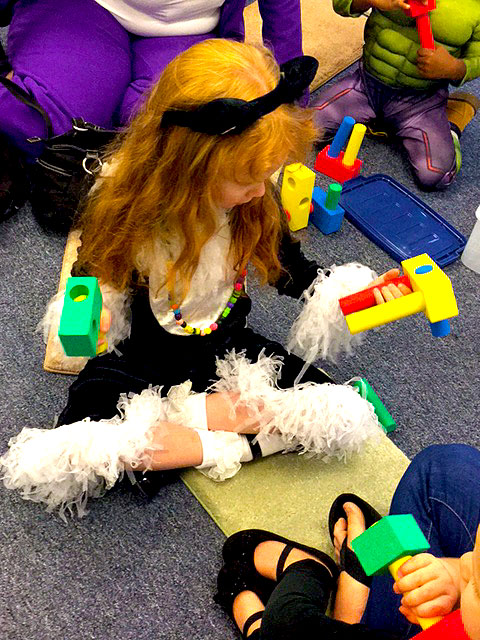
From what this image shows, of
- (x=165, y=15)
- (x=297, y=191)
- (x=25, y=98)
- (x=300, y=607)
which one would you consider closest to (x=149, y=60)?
(x=165, y=15)

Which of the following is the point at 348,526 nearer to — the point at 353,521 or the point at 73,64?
the point at 353,521

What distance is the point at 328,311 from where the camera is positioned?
948 mm

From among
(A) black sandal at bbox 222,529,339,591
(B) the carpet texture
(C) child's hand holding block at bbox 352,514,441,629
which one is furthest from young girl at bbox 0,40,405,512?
(B) the carpet texture

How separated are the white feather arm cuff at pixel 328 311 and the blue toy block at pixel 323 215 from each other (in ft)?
1.43

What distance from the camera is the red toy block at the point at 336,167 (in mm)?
1517

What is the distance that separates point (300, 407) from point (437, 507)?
240mm

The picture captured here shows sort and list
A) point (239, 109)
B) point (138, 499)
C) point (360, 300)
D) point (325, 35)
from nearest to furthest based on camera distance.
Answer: point (239, 109), point (360, 300), point (138, 499), point (325, 35)

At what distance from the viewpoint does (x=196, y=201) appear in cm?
77

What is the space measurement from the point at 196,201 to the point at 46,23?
84 cm

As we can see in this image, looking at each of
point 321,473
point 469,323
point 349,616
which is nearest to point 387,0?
point 469,323

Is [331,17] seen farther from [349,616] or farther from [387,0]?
[349,616]

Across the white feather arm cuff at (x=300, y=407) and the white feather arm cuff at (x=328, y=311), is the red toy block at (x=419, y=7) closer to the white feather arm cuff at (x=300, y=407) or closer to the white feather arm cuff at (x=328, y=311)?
the white feather arm cuff at (x=328, y=311)

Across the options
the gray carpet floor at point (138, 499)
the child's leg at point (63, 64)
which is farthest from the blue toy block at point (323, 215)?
the child's leg at point (63, 64)

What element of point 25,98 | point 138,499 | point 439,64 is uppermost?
point 439,64
